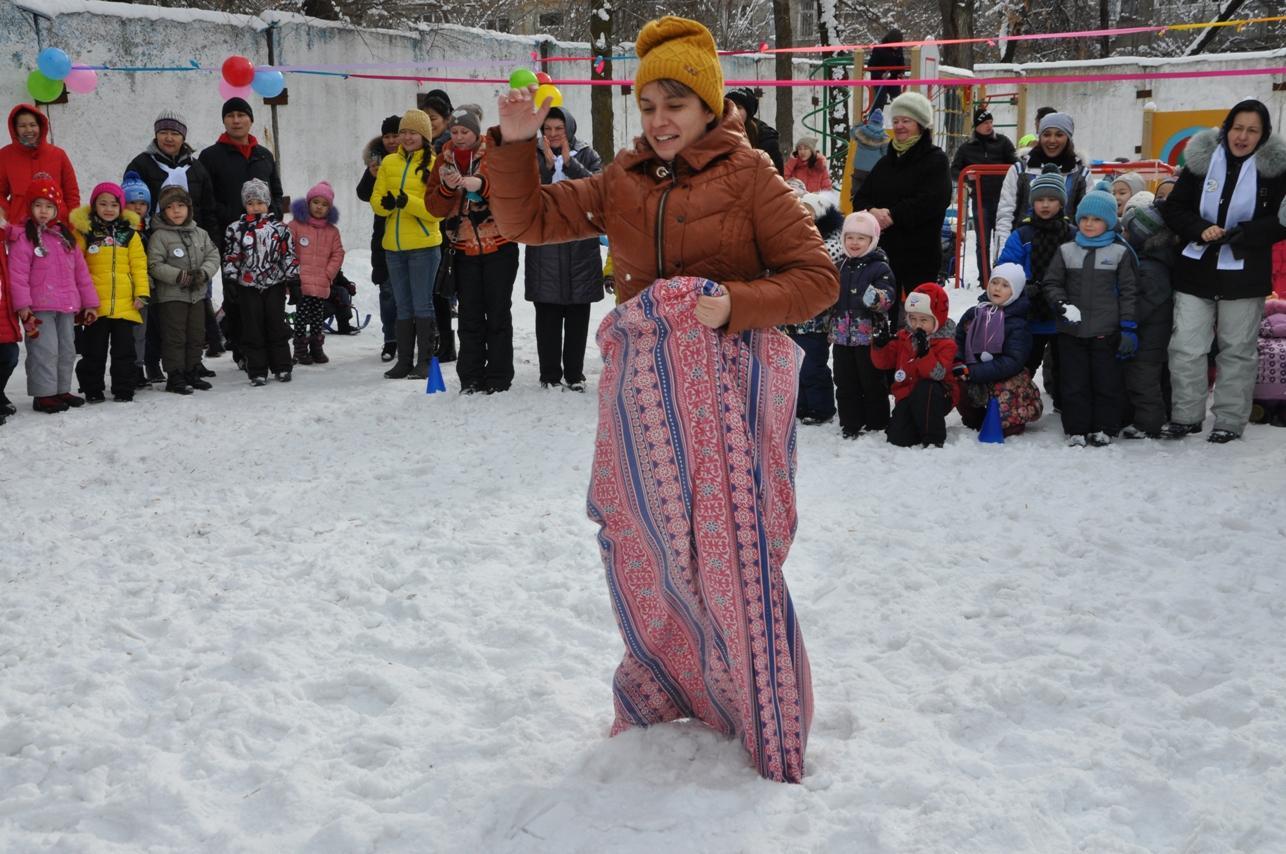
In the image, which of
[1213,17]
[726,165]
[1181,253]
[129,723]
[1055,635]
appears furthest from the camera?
[1213,17]

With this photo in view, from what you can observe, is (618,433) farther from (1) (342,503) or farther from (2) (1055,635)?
(1) (342,503)

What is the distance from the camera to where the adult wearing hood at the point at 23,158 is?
8.65m

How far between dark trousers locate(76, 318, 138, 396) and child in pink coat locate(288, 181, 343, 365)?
161 centimetres

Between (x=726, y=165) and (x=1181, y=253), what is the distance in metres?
4.97

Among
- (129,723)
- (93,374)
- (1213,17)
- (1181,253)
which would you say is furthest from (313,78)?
(1213,17)

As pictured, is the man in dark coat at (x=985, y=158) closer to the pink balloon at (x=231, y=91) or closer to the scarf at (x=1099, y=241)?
the scarf at (x=1099, y=241)

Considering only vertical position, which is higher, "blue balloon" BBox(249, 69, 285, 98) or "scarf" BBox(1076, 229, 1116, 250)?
"blue balloon" BBox(249, 69, 285, 98)

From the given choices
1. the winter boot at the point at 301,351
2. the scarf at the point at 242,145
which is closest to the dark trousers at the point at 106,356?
the winter boot at the point at 301,351

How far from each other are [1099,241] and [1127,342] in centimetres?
62

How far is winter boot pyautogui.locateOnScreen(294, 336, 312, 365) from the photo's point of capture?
9734mm

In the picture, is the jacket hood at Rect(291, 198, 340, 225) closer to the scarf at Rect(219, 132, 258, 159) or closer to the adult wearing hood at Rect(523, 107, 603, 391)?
the scarf at Rect(219, 132, 258, 159)

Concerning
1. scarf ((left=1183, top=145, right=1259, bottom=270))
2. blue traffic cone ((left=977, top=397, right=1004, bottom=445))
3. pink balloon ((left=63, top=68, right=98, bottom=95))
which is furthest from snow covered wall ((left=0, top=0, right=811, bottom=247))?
scarf ((left=1183, top=145, right=1259, bottom=270))

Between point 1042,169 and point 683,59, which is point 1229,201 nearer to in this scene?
point 1042,169

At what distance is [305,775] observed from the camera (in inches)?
126
